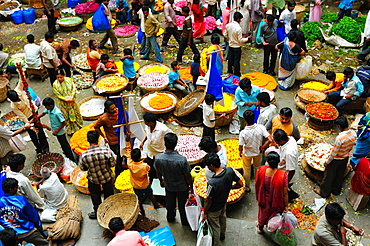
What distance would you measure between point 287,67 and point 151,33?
4.24 metres

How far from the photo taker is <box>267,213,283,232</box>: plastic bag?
5.48m

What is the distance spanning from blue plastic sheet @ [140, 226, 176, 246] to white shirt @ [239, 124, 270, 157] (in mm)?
2006

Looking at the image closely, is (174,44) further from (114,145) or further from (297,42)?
(114,145)

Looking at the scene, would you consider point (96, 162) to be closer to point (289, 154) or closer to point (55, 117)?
point (55, 117)

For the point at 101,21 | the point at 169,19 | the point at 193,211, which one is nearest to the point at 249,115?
the point at 193,211

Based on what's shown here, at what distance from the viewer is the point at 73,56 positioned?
1230 cm

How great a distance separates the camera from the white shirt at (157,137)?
6.56 m

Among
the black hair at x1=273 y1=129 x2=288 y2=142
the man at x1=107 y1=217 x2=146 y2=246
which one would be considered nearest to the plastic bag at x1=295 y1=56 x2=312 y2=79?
the black hair at x1=273 y1=129 x2=288 y2=142

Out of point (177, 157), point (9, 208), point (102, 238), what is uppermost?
point (177, 157)

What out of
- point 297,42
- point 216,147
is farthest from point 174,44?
point 216,147

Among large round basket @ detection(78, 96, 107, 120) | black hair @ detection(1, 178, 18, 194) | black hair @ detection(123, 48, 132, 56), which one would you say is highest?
black hair @ detection(123, 48, 132, 56)

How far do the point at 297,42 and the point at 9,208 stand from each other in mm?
8039

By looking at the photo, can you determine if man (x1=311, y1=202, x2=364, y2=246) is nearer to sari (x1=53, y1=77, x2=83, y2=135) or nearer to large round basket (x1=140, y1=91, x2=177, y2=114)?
large round basket (x1=140, y1=91, x2=177, y2=114)

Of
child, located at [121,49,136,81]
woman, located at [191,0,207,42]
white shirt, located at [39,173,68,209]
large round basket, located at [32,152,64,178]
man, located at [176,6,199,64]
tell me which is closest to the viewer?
white shirt, located at [39,173,68,209]
